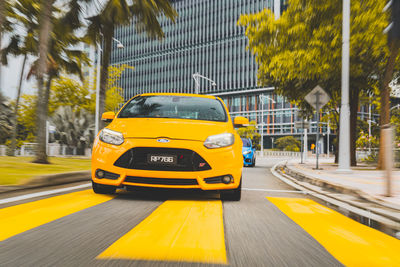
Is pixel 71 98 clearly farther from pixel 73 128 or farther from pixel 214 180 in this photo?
pixel 214 180

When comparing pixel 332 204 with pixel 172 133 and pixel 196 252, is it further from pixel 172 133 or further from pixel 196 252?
pixel 196 252

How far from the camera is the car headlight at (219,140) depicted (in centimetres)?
457

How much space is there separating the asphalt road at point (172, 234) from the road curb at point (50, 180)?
39.6 inches

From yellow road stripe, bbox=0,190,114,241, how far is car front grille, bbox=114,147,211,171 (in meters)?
0.65

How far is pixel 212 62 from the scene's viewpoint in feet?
263

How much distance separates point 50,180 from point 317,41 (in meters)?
10.5

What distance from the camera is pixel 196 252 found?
8.18ft

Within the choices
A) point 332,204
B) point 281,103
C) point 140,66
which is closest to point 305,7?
point 332,204

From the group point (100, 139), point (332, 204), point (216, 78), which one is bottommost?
point (332, 204)

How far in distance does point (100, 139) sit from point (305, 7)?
11.8 meters

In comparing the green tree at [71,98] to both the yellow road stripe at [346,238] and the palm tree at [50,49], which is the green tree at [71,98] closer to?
the palm tree at [50,49]

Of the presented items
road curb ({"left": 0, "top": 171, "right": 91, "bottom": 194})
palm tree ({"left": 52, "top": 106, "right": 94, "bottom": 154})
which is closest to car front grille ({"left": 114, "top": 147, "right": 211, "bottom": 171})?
road curb ({"left": 0, "top": 171, "right": 91, "bottom": 194})

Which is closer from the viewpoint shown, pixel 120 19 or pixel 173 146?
pixel 173 146

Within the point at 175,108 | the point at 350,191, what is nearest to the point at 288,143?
the point at 350,191
